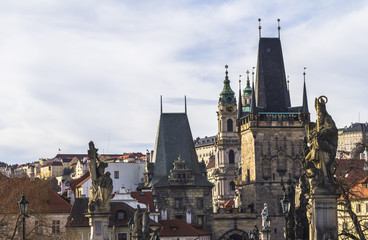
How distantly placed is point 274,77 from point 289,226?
66803 millimetres

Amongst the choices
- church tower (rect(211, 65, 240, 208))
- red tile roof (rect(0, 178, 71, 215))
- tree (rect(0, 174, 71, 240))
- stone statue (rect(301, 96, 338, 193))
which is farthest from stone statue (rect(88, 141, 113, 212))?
church tower (rect(211, 65, 240, 208))

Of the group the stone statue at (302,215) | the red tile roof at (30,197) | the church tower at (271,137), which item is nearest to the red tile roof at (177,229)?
the red tile roof at (30,197)

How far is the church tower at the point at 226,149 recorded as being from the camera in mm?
143250

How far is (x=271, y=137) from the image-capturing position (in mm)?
87562

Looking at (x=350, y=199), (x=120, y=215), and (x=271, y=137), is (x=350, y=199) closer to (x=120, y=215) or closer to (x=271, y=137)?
(x=120, y=215)

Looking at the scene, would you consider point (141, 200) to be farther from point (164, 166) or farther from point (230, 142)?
point (230, 142)

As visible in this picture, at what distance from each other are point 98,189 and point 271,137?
218ft

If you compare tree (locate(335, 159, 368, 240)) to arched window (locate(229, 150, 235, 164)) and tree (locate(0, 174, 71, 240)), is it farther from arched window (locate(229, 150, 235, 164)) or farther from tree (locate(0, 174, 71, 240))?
arched window (locate(229, 150, 235, 164))

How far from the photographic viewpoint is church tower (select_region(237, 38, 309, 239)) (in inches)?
3388

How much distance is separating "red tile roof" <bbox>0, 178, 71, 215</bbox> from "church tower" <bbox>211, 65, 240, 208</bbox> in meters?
80.1

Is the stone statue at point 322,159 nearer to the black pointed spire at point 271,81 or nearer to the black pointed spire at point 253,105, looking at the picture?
the black pointed spire at point 253,105

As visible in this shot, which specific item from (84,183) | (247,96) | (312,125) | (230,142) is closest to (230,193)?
(230,142)

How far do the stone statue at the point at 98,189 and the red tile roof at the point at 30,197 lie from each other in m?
22.8

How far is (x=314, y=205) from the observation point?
15.2 m
